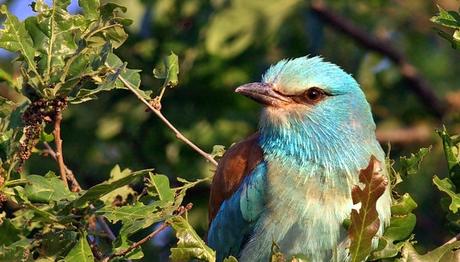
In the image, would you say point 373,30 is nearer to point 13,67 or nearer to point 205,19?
point 205,19

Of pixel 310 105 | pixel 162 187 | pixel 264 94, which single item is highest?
pixel 162 187

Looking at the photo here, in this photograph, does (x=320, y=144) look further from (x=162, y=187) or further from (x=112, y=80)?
(x=112, y=80)

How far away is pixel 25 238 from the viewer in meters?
3.85

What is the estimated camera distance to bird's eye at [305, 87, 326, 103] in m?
4.66

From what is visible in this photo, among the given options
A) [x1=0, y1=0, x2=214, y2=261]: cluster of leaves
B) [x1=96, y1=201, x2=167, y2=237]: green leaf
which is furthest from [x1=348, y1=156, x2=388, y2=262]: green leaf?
[x1=96, y1=201, x2=167, y2=237]: green leaf

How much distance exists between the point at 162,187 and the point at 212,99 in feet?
9.87

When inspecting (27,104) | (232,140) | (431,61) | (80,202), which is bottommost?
(431,61)

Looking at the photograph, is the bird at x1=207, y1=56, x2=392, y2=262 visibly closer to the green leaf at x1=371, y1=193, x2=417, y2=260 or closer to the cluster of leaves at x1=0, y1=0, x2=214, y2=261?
the green leaf at x1=371, y1=193, x2=417, y2=260

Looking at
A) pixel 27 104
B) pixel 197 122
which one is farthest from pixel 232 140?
pixel 27 104

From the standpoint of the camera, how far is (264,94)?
15.2 ft

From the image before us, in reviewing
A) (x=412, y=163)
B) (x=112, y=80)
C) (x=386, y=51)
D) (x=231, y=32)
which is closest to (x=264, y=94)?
(x=412, y=163)

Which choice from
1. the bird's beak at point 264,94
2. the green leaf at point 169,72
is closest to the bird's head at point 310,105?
the bird's beak at point 264,94

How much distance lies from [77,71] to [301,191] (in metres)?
1.10

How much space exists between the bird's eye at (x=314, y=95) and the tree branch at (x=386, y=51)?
257 cm
